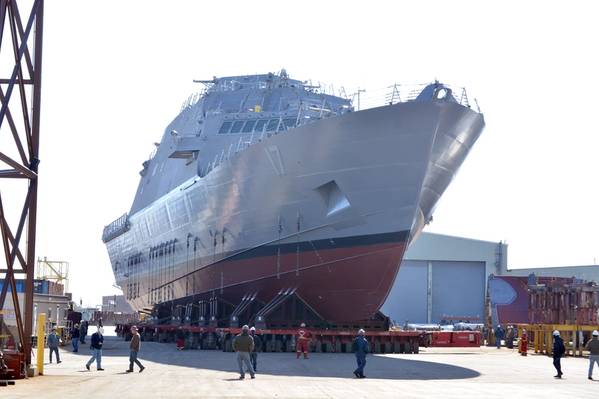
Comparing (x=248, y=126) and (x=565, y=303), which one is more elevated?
(x=248, y=126)

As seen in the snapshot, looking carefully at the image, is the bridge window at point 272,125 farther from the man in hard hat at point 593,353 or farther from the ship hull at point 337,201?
the man in hard hat at point 593,353

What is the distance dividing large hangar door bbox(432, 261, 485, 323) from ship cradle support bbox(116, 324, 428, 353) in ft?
94.3

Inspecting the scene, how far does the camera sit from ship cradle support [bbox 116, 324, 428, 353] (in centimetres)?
3052

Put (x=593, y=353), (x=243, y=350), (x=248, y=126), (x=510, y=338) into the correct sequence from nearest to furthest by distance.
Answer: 1. (x=243, y=350)
2. (x=593, y=353)
3. (x=248, y=126)
4. (x=510, y=338)

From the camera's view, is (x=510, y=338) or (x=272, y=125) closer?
(x=272, y=125)

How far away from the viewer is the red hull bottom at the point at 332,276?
30359 millimetres

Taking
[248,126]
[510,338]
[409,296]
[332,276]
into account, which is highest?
[248,126]

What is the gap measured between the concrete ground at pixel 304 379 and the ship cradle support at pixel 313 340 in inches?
38.6

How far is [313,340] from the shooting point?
3050cm

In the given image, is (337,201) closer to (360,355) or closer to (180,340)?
(180,340)

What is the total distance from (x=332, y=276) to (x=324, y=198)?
2.52 m

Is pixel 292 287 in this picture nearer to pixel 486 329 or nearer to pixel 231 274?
pixel 231 274

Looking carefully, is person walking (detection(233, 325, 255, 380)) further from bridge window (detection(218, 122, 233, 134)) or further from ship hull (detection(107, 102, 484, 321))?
bridge window (detection(218, 122, 233, 134))

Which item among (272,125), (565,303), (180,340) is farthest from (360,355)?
(565,303)
